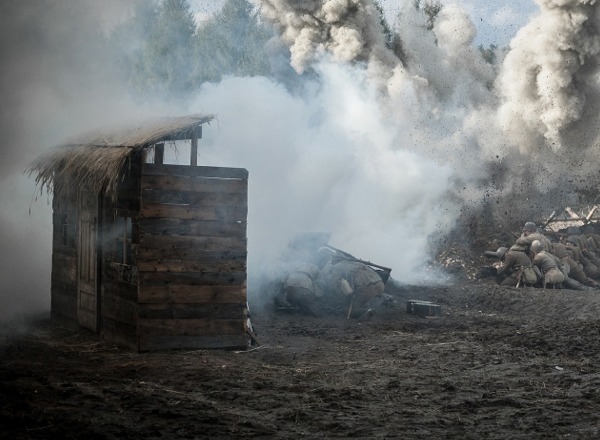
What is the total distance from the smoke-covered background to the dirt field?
424 cm

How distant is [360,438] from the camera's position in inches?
278

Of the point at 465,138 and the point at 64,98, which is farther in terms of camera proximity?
the point at 465,138

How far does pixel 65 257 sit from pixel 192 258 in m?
3.71

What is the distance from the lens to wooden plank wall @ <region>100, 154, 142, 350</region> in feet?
36.4

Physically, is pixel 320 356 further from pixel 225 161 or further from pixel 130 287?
pixel 225 161

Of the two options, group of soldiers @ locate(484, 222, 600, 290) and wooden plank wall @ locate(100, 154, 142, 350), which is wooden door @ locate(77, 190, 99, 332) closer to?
wooden plank wall @ locate(100, 154, 142, 350)

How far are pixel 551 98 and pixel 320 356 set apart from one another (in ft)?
58.1

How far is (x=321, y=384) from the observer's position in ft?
30.5

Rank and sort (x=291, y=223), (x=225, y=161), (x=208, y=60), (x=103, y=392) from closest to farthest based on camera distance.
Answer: (x=103, y=392) < (x=225, y=161) < (x=291, y=223) < (x=208, y=60)

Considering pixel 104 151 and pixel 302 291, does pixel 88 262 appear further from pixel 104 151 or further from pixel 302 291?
pixel 302 291

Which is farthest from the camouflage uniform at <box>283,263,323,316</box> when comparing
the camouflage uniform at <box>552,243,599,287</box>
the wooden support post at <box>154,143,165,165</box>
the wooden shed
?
the camouflage uniform at <box>552,243,599,287</box>

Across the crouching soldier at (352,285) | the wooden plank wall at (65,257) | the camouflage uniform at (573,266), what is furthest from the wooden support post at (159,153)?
the camouflage uniform at (573,266)

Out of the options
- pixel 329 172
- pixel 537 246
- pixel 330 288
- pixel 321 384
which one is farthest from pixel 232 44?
pixel 321 384

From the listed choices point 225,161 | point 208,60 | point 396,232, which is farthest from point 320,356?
point 208,60
